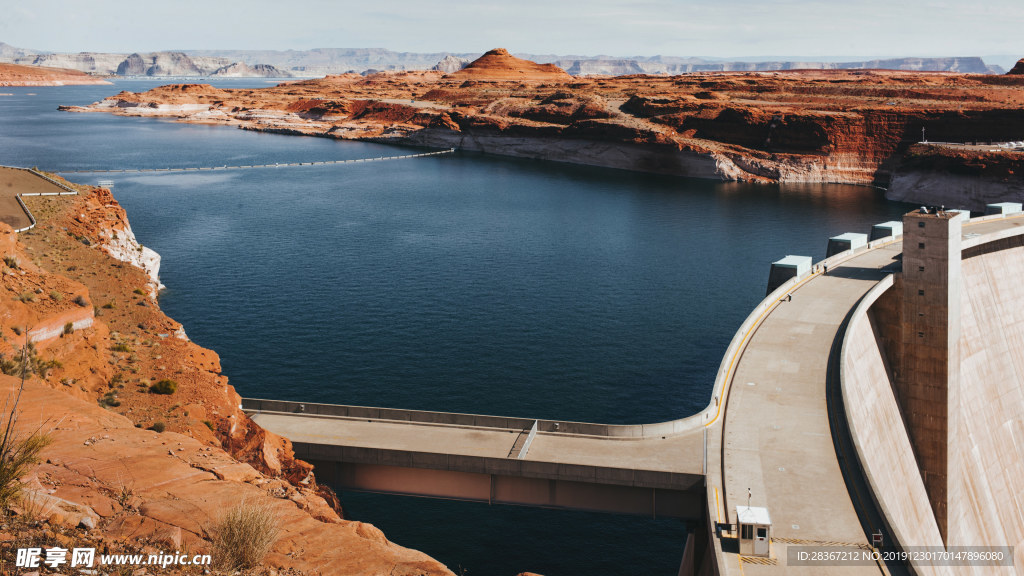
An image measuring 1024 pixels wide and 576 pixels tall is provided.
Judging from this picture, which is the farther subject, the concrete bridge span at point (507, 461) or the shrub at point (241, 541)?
the concrete bridge span at point (507, 461)

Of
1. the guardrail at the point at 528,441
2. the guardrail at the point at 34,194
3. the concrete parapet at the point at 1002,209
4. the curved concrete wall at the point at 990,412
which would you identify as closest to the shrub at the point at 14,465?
the guardrail at the point at 528,441

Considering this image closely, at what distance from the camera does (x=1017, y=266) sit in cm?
6469

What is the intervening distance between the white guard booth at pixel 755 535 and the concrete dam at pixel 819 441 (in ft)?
0.16

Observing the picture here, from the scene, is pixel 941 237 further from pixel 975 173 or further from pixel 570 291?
pixel 975 173

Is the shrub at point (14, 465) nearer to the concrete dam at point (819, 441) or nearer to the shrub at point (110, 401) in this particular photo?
the shrub at point (110, 401)

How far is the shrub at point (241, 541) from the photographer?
58.6 ft

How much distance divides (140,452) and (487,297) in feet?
170

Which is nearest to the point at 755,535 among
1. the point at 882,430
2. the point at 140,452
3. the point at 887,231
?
the point at 140,452

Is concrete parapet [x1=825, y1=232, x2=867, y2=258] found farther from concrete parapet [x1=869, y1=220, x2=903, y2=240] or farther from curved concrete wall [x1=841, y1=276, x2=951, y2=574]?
curved concrete wall [x1=841, y1=276, x2=951, y2=574]

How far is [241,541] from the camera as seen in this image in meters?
18.0

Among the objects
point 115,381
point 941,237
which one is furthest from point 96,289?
point 941,237

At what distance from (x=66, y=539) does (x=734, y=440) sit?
27.2m

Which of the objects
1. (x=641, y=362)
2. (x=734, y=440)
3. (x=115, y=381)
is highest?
(x=115, y=381)

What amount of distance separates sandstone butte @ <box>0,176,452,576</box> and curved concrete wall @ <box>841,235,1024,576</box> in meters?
26.0
